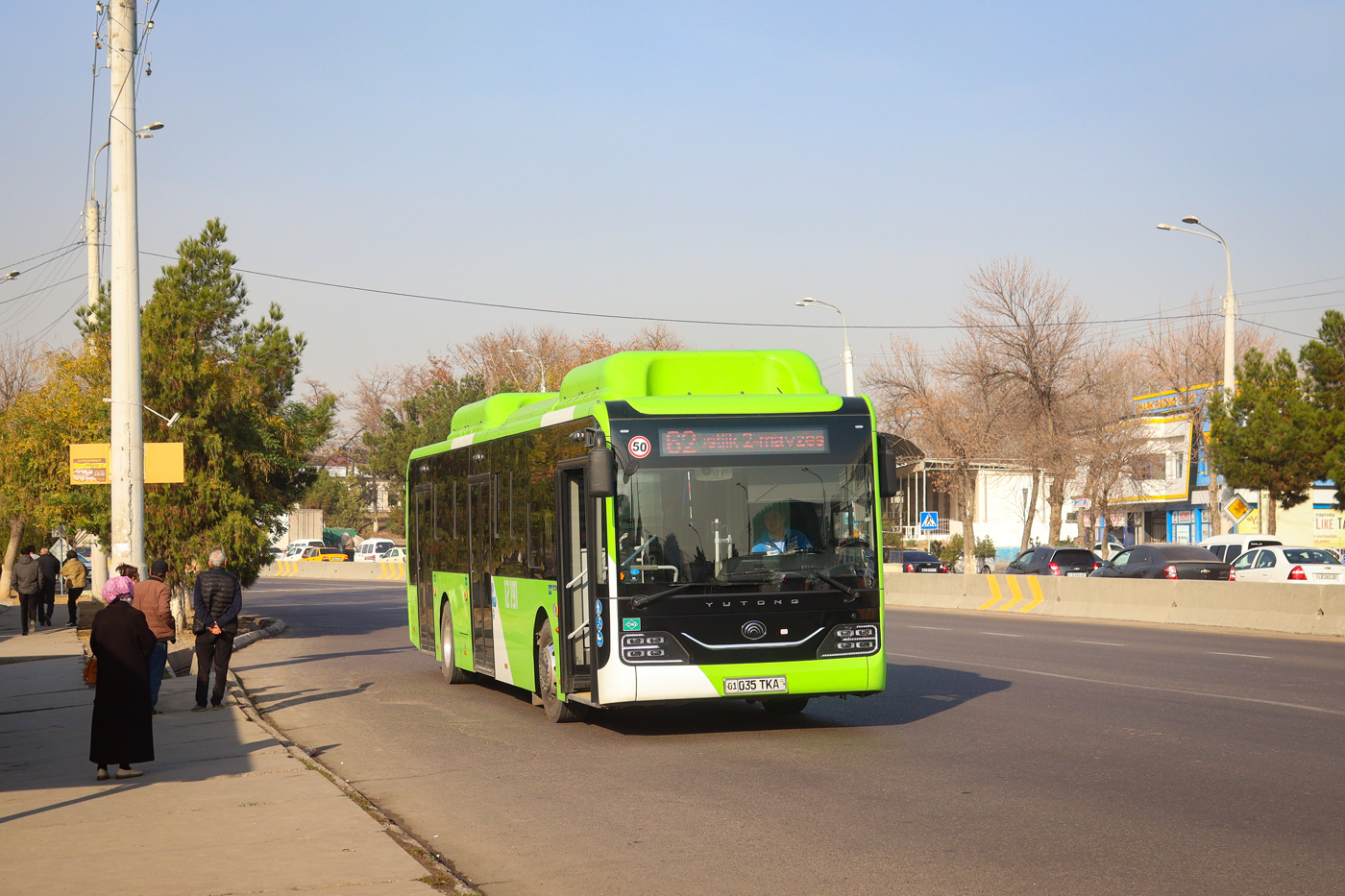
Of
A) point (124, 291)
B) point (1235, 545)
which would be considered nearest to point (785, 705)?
point (124, 291)

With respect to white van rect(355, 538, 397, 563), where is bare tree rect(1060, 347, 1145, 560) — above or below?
above

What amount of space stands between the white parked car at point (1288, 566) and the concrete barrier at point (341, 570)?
1539 inches

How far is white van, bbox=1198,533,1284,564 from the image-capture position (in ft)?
107

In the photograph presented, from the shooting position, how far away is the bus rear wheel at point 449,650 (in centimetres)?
1725

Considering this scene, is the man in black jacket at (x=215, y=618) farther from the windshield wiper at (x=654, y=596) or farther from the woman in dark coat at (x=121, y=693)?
the windshield wiper at (x=654, y=596)

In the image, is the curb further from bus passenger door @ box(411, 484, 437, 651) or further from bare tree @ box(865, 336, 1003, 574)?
bare tree @ box(865, 336, 1003, 574)

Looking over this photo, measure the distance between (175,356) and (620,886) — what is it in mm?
20504

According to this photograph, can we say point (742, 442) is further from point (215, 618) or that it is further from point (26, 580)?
point (26, 580)

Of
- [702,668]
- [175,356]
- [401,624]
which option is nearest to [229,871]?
[702,668]

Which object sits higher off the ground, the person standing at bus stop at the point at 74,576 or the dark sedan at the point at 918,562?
the person standing at bus stop at the point at 74,576

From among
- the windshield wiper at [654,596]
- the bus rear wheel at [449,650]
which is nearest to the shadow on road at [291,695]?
the bus rear wheel at [449,650]

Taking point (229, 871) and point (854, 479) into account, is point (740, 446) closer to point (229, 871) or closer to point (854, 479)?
point (854, 479)

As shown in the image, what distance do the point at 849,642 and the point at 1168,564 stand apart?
20.8 meters

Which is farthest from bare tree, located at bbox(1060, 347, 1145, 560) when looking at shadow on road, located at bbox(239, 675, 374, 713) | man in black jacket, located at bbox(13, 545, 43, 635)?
shadow on road, located at bbox(239, 675, 374, 713)
